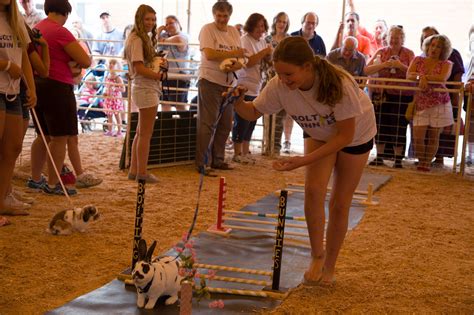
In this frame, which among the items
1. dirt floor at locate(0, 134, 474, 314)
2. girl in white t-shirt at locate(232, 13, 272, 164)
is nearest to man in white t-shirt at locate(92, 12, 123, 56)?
girl in white t-shirt at locate(232, 13, 272, 164)

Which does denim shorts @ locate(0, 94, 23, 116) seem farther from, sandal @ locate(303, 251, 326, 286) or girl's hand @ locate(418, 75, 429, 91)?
girl's hand @ locate(418, 75, 429, 91)

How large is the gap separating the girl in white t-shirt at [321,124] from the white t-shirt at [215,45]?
3.00 meters

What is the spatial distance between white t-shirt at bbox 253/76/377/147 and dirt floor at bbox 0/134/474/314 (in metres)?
0.80

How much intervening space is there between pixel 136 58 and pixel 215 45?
104cm

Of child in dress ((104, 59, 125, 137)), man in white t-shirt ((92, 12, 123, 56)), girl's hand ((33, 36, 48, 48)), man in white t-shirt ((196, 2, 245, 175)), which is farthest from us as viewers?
man in white t-shirt ((92, 12, 123, 56))

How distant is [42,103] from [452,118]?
4330mm

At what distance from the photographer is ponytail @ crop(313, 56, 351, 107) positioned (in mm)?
3006

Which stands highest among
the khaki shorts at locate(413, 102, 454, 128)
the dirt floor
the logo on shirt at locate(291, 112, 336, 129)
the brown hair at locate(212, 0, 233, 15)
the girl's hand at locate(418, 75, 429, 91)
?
the brown hair at locate(212, 0, 233, 15)

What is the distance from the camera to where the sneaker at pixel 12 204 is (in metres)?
4.48

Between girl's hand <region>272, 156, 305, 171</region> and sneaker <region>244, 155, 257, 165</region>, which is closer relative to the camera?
girl's hand <region>272, 156, 305, 171</region>

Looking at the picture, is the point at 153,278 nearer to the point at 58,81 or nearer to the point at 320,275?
the point at 320,275

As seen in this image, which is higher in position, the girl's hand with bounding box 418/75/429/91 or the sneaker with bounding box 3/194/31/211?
the girl's hand with bounding box 418/75/429/91

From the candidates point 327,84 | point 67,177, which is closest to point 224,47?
point 67,177

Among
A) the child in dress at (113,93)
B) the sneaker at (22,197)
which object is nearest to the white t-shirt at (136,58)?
the sneaker at (22,197)
